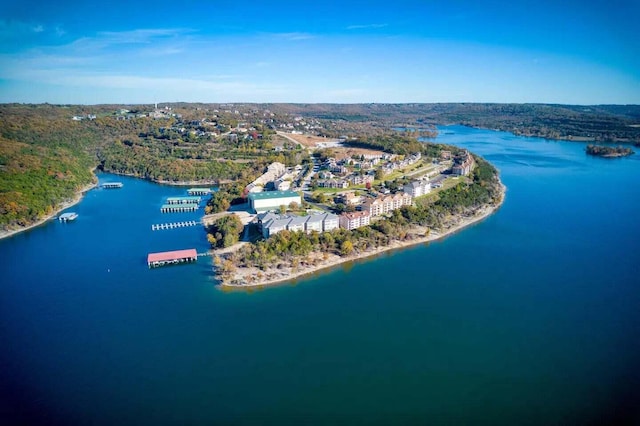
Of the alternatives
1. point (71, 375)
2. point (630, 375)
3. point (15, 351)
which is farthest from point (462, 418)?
point (15, 351)

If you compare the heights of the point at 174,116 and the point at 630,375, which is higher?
the point at 174,116

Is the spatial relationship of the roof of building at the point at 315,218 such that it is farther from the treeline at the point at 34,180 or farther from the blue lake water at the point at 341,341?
the treeline at the point at 34,180

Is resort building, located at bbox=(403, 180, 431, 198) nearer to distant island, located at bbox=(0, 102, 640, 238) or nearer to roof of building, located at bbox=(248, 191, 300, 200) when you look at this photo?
roof of building, located at bbox=(248, 191, 300, 200)

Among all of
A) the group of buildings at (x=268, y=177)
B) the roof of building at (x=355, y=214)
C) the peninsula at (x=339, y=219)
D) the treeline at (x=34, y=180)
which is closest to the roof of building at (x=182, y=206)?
the peninsula at (x=339, y=219)

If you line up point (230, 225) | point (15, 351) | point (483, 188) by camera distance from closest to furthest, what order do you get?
1. point (15, 351)
2. point (230, 225)
3. point (483, 188)

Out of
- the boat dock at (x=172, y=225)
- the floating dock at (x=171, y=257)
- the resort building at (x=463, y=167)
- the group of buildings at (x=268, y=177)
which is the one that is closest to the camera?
the floating dock at (x=171, y=257)

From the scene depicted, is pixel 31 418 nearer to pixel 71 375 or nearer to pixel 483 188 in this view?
pixel 71 375

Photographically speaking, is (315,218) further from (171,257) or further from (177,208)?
(177,208)
